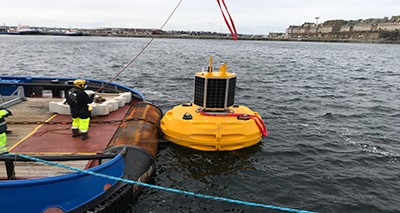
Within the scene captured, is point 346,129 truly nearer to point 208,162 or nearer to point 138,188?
point 208,162

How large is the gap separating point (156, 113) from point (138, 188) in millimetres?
4326

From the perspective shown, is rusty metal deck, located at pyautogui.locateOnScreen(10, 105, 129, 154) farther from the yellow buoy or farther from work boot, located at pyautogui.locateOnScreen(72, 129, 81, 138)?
the yellow buoy

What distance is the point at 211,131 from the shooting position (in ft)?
29.9

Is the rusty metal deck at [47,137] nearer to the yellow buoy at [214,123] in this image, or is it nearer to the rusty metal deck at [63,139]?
the rusty metal deck at [63,139]

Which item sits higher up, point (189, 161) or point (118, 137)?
point (118, 137)

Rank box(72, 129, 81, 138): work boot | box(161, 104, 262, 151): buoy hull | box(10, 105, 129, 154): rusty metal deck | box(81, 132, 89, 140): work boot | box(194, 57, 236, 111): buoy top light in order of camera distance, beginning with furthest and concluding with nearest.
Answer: box(194, 57, 236, 111): buoy top light, box(161, 104, 262, 151): buoy hull, box(72, 129, 81, 138): work boot, box(81, 132, 89, 140): work boot, box(10, 105, 129, 154): rusty metal deck

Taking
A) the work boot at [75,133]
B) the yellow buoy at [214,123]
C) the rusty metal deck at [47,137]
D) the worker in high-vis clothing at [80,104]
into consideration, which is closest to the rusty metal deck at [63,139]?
the rusty metal deck at [47,137]

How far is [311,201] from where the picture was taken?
7.53 metres

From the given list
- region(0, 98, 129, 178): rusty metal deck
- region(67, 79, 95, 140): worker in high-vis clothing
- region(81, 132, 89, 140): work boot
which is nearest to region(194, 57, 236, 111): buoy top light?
A: region(0, 98, 129, 178): rusty metal deck

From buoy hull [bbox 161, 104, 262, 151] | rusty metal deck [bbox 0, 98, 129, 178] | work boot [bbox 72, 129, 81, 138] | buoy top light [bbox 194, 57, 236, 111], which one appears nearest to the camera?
rusty metal deck [bbox 0, 98, 129, 178]

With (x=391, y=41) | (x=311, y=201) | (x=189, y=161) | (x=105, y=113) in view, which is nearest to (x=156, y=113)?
(x=105, y=113)

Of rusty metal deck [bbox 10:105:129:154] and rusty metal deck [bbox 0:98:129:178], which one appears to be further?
rusty metal deck [bbox 10:105:129:154]

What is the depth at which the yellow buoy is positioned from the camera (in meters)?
9.18

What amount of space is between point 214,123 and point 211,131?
0.96 feet
